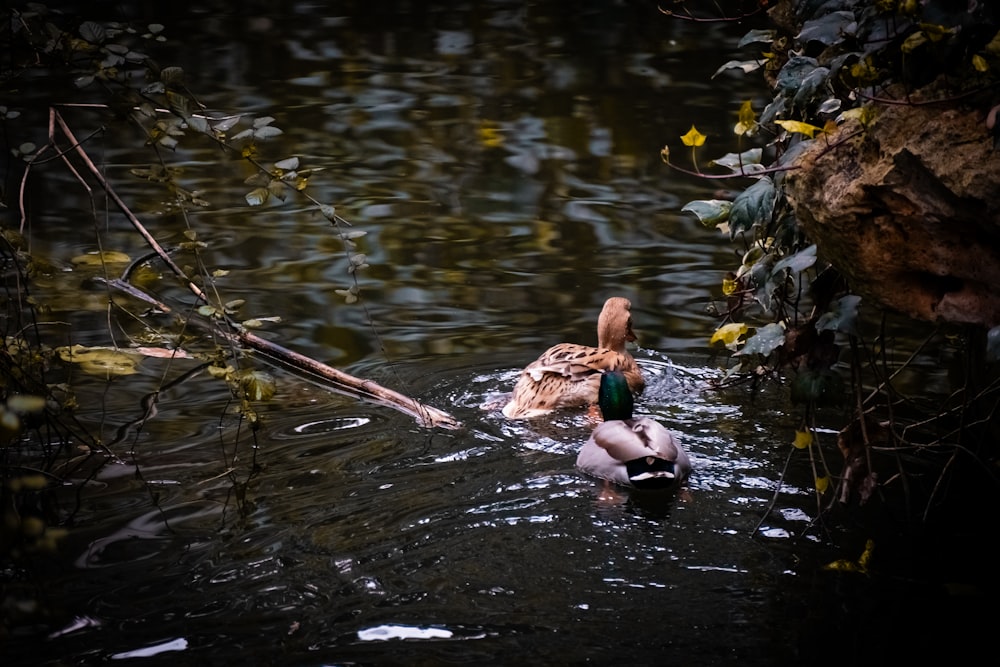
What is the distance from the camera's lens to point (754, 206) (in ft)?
14.4

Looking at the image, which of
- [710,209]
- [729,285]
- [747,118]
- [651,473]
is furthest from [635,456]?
[747,118]

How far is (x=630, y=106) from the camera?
501 inches

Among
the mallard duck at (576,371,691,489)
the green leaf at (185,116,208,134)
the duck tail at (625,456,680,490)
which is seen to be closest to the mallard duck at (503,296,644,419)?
the mallard duck at (576,371,691,489)

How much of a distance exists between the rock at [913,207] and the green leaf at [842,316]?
7 centimetres

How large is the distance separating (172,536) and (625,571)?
1859 millimetres

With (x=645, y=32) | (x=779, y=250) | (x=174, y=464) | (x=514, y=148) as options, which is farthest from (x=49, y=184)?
(x=645, y=32)

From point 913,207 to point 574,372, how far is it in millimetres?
2969

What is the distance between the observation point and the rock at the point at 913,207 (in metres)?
3.63

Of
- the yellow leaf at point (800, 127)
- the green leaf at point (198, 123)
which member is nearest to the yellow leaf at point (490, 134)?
the green leaf at point (198, 123)

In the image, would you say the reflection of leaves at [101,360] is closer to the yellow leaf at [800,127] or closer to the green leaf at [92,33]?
the green leaf at [92,33]

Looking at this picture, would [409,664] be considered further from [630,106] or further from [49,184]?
[630,106]

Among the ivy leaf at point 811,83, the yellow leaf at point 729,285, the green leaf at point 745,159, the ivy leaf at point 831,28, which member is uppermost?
the ivy leaf at point 831,28

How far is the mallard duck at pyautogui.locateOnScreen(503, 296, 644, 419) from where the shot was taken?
21.0ft

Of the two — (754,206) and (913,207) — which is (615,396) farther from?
(913,207)
